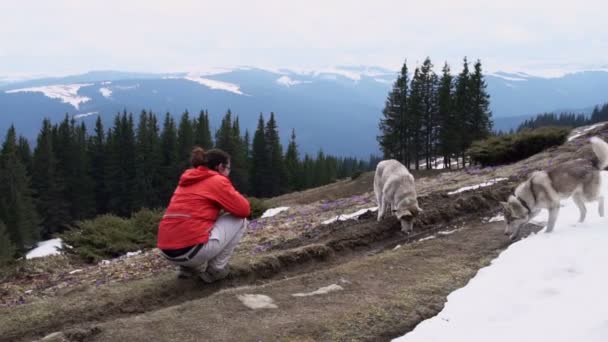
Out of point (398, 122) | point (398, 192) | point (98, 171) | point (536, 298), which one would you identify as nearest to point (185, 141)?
point (98, 171)

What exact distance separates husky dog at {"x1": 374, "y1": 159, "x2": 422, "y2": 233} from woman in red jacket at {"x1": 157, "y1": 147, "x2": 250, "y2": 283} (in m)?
5.77

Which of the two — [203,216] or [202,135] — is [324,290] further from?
[202,135]

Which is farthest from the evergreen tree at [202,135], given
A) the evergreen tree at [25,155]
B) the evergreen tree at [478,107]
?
the evergreen tree at [478,107]

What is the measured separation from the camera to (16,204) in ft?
170

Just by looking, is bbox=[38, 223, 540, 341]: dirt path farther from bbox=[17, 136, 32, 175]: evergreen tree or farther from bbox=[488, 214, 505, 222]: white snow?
bbox=[17, 136, 32, 175]: evergreen tree

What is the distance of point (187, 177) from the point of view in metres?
8.11

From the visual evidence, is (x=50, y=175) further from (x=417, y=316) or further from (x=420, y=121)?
(x=417, y=316)

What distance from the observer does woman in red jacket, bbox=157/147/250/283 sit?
7.76 meters

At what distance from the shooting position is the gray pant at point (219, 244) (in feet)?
26.3

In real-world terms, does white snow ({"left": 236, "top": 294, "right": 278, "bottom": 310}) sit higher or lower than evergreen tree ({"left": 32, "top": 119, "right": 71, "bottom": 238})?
higher

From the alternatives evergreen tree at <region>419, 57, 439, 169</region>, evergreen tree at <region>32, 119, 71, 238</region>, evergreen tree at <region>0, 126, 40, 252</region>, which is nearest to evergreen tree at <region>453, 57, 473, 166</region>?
evergreen tree at <region>419, 57, 439, 169</region>

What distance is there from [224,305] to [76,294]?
9.76 ft

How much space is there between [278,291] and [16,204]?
5402 centimetres

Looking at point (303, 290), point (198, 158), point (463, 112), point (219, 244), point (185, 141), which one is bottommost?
point (185, 141)
